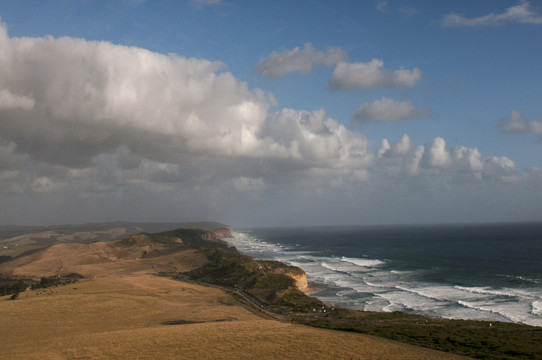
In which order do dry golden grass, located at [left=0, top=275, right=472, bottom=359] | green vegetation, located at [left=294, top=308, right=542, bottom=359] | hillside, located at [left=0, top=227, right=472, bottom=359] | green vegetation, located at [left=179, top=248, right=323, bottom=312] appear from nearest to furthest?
dry golden grass, located at [left=0, top=275, right=472, bottom=359] < hillside, located at [left=0, top=227, right=472, bottom=359] < green vegetation, located at [left=294, top=308, right=542, bottom=359] < green vegetation, located at [left=179, top=248, right=323, bottom=312]

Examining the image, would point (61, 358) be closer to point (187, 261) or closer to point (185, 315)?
point (185, 315)

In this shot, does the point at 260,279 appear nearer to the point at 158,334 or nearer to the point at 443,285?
the point at 443,285

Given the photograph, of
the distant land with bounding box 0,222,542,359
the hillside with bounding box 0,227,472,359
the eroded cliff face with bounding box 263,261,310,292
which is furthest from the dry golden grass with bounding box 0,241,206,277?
the eroded cliff face with bounding box 263,261,310,292

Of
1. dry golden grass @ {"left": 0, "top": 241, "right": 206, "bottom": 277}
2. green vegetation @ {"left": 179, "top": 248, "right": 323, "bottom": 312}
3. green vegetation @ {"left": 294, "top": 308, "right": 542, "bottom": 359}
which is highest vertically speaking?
green vegetation @ {"left": 294, "top": 308, "right": 542, "bottom": 359}

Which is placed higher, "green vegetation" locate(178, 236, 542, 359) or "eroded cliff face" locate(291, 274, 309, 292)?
"green vegetation" locate(178, 236, 542, 359)

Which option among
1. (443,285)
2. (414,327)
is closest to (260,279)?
(443,285)

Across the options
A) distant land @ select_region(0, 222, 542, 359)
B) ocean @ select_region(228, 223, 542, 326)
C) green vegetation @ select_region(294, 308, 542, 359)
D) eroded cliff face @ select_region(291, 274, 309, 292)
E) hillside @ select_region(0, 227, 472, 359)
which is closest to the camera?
hillside @ select_region(0, 227, 472, 359)

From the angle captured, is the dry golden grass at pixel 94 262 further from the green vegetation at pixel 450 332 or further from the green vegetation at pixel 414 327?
the green vegetation at pixel 450 332

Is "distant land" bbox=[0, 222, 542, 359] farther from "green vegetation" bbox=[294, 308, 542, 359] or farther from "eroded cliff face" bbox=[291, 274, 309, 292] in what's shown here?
"eroded cliff face" bbox=[291, 274, 309, 292]
